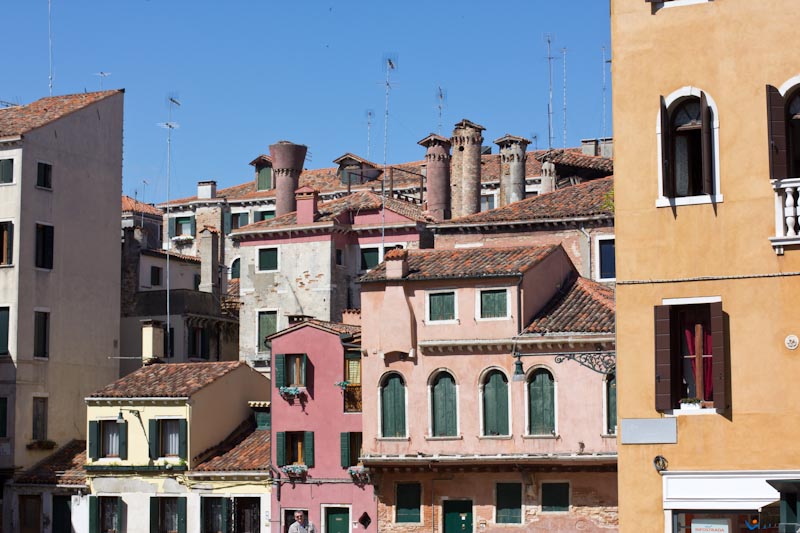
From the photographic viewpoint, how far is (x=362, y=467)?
40719mm

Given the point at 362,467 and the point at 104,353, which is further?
the point at 104,353

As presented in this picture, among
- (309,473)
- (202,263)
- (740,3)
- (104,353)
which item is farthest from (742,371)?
(202,263)

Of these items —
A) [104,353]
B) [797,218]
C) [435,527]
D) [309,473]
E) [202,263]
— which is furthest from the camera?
[202,263]

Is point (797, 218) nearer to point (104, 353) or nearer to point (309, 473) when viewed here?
point (309, 473)

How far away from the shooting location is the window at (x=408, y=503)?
39.2m

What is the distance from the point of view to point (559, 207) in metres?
46.6

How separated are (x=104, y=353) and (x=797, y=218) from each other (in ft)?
116

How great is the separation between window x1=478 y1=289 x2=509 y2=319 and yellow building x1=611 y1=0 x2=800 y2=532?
1631 centimetres

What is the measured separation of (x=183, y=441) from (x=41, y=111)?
1483 centimetres

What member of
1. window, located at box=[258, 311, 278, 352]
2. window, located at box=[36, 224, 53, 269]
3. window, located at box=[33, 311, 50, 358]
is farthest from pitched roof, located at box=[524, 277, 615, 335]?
window, located at box=[36, 224, 53, 269]

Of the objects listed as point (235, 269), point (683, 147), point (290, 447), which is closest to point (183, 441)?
point (290, 447)

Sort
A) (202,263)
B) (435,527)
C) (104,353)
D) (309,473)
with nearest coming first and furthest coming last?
(435,527) < (309,473) < (104,353) < (202,263)

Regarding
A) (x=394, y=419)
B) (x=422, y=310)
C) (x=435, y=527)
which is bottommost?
(x=435, y=527)

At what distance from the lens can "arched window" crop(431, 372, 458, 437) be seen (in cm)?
3875
